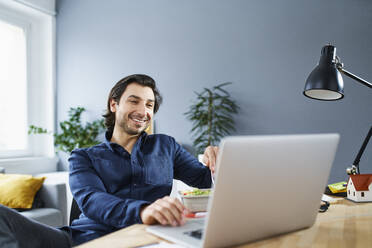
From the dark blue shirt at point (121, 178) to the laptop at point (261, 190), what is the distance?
0.28 m

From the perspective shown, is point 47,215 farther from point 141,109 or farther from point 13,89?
point 13,89

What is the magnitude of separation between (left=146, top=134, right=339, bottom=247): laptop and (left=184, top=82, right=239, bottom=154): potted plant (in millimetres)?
2288

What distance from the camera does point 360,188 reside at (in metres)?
1.35

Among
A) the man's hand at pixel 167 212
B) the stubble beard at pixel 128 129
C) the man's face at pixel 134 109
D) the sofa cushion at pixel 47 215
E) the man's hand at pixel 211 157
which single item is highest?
the man's face at pixel 134 109

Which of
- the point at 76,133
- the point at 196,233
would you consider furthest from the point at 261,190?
the point at 76,133

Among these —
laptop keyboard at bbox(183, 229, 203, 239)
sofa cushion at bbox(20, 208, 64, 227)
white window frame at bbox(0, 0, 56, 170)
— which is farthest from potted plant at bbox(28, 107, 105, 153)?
laptop keyboard at bbox(183, 229, 203, 239)

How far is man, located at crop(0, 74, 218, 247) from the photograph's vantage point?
2.90ft

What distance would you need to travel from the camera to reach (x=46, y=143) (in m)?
4.24

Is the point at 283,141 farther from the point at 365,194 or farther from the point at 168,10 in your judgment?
the point at 168,10

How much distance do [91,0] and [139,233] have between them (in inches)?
152

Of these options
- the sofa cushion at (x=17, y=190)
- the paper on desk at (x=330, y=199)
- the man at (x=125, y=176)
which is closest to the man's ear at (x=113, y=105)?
the man at (x=125, y=176)

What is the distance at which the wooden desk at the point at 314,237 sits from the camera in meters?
0.77

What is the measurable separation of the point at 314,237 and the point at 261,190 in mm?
232

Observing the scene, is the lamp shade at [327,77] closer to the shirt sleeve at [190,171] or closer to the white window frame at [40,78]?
the shirt sleeve at [190,171]
